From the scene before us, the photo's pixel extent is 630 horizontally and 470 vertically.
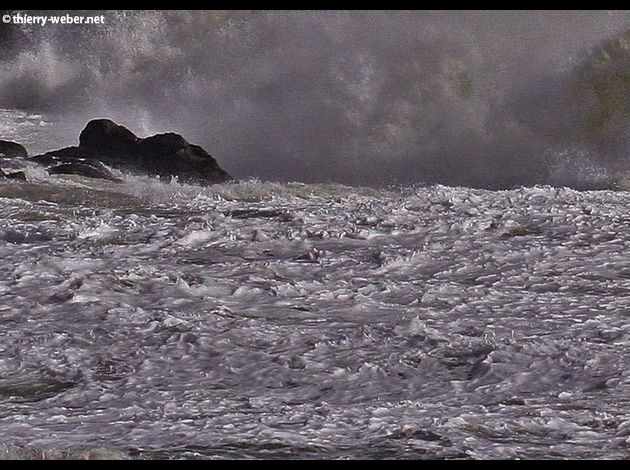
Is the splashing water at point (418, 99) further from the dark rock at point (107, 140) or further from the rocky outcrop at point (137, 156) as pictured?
the dark rock at point (107, 140)

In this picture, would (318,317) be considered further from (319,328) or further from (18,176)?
(18,176)

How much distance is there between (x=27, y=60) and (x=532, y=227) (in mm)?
12740

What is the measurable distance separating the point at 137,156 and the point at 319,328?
7136 millimetres

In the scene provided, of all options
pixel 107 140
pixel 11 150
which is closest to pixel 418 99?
pixel 107 140

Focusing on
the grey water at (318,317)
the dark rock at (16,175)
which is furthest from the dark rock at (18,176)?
the grey water at (318,317)

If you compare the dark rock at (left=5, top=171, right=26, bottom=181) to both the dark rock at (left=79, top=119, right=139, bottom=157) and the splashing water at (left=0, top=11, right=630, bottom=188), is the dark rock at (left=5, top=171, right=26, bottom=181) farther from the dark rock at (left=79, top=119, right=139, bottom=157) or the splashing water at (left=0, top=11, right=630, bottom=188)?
the splashing water at (left=0, top=11, right=630, bottom=188)

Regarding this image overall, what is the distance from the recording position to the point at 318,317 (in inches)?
243

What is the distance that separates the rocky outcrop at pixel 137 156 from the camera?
1202 cm

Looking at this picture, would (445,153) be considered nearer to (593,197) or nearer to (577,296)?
(593,197)

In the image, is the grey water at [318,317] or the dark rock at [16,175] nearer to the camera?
the grey water at [318,317]

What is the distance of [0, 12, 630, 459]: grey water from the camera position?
436 cm

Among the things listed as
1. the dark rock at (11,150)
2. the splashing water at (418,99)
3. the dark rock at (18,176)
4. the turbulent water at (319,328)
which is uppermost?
→ the splashing water at (418,99)
